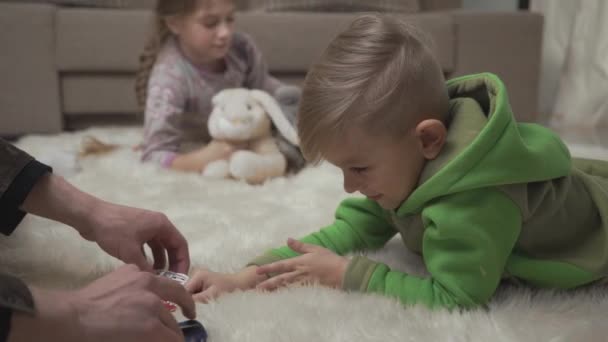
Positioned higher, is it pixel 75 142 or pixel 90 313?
pixel 90 313

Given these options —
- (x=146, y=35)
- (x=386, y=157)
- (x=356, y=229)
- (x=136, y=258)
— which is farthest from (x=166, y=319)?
(x=146, y=35)

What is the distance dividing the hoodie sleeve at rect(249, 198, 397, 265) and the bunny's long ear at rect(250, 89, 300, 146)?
23.6 inches

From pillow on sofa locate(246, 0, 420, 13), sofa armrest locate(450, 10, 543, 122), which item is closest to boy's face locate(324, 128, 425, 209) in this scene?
sofa armrest locate(450, 10, 543, 122)

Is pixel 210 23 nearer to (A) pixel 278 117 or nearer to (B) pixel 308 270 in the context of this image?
(A) pixel 278 117

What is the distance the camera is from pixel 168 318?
0.56 m

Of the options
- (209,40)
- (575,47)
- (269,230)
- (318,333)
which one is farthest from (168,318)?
(575,47)

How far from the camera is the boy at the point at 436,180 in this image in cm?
69

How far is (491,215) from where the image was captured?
690mm

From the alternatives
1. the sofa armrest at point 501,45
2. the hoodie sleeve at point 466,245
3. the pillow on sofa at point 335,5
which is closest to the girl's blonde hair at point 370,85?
the hoodie sleeve at point 466,245

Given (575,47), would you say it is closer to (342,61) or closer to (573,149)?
(573,149)

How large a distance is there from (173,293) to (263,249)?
1.19 feet

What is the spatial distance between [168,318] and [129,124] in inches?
75.9

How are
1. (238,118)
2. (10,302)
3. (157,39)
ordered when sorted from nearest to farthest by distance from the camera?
1. (10,302)
2. (238,118)
3. (157,39)

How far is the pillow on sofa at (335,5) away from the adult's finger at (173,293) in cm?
204
